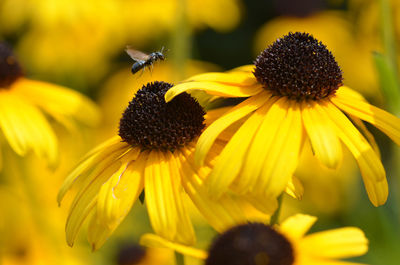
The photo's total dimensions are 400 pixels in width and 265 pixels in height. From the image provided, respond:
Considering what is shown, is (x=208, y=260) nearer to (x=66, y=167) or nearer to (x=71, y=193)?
(x=71, y=193)

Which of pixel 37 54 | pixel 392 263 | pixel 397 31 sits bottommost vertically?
pixel 392 263

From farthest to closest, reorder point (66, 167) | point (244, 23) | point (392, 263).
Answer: point (244, 23) → point (66, 167) → point (392, 263)

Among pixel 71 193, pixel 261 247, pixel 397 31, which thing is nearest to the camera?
pixel 261 247

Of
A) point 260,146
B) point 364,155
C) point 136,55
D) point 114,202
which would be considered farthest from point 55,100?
point 364,155

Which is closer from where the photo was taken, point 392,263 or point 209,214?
point 209,214

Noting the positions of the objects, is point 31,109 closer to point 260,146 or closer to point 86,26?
point 260,146

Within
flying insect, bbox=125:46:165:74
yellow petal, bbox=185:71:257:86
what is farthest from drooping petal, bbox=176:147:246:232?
flying insect, bbox=125:46:165:74

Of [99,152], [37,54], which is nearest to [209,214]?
[99,152]
